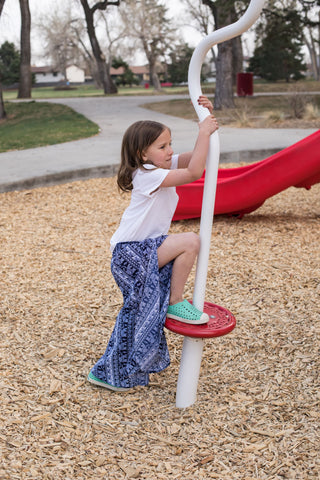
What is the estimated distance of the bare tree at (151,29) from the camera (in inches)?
1576

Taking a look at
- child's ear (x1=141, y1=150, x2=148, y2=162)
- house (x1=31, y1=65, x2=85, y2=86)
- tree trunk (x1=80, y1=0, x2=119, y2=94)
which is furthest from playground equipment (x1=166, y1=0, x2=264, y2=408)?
house (x1=31, y1=65, x2=85, y2=86)

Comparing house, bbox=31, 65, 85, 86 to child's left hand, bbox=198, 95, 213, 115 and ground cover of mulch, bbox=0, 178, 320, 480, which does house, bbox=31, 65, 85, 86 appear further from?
child's left hand, bbox=198, 95, 213, 115

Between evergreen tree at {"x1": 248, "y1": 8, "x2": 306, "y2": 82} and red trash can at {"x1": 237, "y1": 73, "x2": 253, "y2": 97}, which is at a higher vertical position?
evergreen tree at {"x1": 248, "y1": 8, "x2": 306, "y2": 82}

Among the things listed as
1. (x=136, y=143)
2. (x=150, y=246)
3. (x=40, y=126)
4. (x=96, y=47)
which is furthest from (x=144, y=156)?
(x=96, y=47)

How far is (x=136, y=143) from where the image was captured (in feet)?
7.22

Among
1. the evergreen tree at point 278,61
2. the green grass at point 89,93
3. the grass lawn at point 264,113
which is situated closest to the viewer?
the grass lawn at point 264,113

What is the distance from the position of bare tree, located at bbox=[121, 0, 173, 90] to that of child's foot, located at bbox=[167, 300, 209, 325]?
37.5 meters

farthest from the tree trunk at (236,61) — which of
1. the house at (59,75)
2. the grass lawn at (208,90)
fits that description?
the house at (59,75)

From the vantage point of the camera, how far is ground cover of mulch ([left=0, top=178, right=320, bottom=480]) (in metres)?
2.02

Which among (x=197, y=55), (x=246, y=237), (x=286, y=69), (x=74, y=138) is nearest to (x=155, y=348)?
(x=197, y=55)

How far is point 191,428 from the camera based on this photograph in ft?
7.24

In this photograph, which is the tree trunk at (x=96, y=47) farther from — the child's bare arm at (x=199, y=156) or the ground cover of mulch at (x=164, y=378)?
the child's bare arm at (x=199, y=156)

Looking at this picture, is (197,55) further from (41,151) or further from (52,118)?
(52,118)

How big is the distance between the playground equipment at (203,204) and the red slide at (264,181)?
8.07 feet
